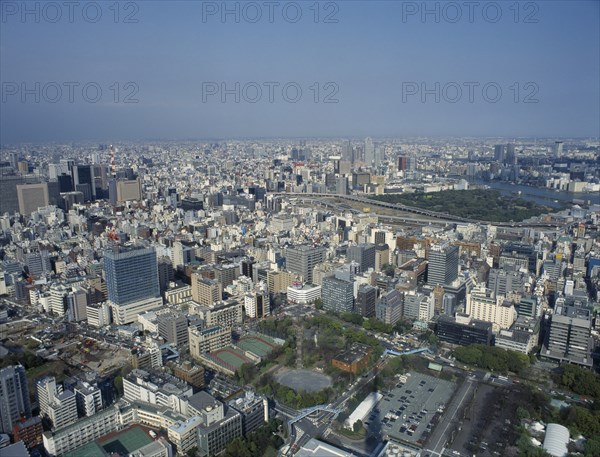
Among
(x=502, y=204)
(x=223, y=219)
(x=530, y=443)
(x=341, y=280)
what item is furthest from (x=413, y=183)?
(x=530, y=443)

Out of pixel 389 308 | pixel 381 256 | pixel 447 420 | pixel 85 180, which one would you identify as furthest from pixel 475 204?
pixel 85 180

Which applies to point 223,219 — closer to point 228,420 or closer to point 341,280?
point 341,280

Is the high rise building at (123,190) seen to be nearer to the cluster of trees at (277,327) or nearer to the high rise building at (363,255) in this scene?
the high rise building at (363,255)

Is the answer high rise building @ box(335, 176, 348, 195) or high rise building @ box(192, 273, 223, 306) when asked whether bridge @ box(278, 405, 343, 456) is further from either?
high rise building @ box(335, 176, 348, 195)

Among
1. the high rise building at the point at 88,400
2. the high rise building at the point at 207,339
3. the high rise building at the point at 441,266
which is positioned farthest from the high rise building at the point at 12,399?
the high rise building at the point at 441,266

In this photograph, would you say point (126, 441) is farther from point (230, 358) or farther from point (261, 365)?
point (261, 365)

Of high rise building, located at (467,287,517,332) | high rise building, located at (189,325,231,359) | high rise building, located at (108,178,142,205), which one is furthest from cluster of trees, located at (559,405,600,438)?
high rise building, located at (108,178,142,205)
